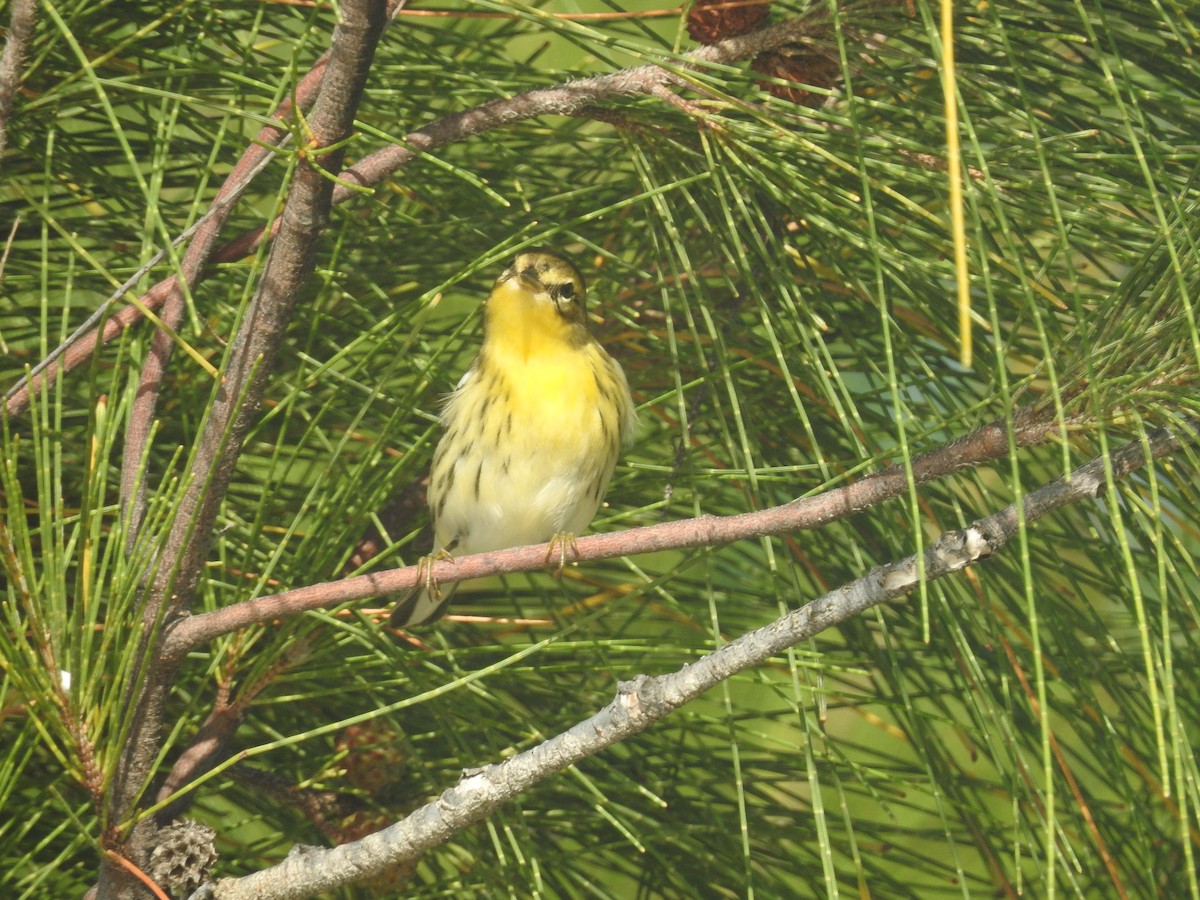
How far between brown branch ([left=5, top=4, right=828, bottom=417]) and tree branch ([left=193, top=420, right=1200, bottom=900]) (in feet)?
1.29

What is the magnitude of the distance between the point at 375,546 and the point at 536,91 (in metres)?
0.58

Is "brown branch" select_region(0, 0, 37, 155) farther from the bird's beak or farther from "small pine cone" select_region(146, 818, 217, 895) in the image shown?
the bird's beak

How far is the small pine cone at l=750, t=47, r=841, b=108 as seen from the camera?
1.24 m

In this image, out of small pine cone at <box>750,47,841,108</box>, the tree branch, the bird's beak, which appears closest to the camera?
the tree branch

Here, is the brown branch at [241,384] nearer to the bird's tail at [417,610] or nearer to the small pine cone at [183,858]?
the small pine cone at [183,858]

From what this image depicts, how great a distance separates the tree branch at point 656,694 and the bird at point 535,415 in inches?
29.0

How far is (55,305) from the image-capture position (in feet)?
4.50

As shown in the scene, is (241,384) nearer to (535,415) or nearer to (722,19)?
(722,19)

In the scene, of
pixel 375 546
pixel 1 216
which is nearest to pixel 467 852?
pixel 375 546

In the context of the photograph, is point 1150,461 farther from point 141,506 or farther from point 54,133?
point 54,133

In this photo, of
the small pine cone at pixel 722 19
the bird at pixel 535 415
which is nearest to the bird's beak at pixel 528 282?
the bird at pixel 535 415

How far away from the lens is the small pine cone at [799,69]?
1.24 meters

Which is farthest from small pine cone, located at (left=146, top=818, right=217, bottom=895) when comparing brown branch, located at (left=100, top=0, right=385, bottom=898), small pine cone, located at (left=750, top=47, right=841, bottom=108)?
small pine cone, located at (left=750, top=47, right=841, bottom=108)

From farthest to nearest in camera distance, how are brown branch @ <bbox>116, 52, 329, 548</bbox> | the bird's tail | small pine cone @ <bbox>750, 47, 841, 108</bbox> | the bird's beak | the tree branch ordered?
the bird's beak, the bird's tail, small pine cone @ <bbox>750, 47, 841, 108</bbox>, brown branch @ <bbox>116, 52, 329, 548</bbox>, the tree branch
